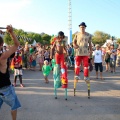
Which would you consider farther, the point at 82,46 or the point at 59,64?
the point at 82,46

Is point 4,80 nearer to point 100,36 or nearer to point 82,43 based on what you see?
point 82,43

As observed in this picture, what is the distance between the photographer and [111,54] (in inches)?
615

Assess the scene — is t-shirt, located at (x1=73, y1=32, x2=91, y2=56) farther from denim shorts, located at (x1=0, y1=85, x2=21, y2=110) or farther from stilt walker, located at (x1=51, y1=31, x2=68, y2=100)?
denim shorts, located at (x1=0, y1=85, x2=21, y2=110)

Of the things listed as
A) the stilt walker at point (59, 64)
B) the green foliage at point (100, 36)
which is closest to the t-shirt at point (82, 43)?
the stilt walker at point (59, 64)

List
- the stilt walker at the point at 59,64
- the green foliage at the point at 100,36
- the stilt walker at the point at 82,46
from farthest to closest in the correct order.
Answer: the green foliage at the point at 100,36 → the stilt walker at the point at 82,46 → the stilt walker at the point at 59,64

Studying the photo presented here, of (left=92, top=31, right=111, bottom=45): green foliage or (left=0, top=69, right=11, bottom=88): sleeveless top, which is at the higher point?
(left=92, top=31, right=111, bottom=45): green foliage

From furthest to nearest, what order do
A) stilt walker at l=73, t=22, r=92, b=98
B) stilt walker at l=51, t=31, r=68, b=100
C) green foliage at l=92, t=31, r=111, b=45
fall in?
1. green foliage at l=92, t=31, r=111, b=45
2. stilt walker at l=73, t=22, r=92, b=98
3. stilt walker at l=51, t=31, r=68, b=100

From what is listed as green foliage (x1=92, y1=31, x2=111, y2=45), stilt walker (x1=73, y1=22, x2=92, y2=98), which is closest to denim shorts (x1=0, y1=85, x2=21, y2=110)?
stilt walker (x1=73, y1=22, x2=92, y2=98)

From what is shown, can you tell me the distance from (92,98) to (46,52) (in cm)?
970

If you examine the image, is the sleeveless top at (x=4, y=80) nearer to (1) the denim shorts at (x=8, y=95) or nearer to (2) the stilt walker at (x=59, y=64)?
(1) the denim shorts at (x=8, y=95)

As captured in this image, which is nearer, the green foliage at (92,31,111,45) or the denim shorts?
the denim shorts

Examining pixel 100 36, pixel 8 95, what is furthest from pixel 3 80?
pixel 100 36

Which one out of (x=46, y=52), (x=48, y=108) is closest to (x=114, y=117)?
(x=48, y=108)

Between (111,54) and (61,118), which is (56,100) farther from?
(111,54)
